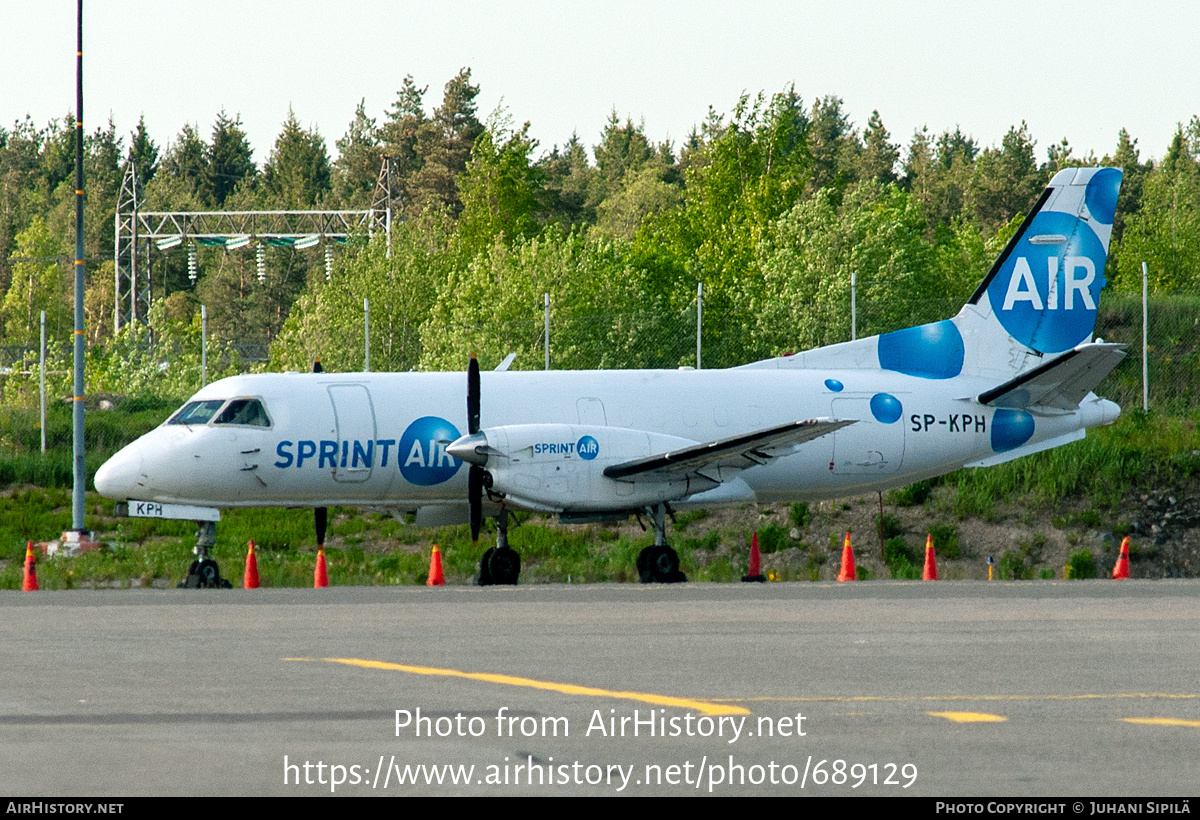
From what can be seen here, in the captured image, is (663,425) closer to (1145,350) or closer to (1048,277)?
(1048,277)

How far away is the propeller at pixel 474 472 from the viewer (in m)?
19.9

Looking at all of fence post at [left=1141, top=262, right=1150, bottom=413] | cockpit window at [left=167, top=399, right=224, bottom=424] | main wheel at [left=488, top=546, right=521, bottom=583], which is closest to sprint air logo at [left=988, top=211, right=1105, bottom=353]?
fence post at [left=1141, top=262, right=1150, bottom=413]

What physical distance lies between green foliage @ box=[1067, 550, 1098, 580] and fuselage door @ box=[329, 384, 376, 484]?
46.2 ft

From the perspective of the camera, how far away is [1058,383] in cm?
2184

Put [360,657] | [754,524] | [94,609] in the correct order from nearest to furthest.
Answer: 1. [360,657]
2. [94,609]
3. [754,524]

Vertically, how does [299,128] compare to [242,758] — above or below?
above

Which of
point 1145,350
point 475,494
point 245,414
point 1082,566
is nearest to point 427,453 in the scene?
point 475,494

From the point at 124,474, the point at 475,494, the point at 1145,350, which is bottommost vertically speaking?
the point at 475,494

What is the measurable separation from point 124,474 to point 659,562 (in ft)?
24.3

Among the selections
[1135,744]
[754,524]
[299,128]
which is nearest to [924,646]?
[1135,744]

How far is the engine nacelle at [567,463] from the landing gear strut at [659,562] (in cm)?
44

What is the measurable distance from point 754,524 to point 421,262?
22.3 meters

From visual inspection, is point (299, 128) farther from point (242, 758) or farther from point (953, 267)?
point (242, 758)
